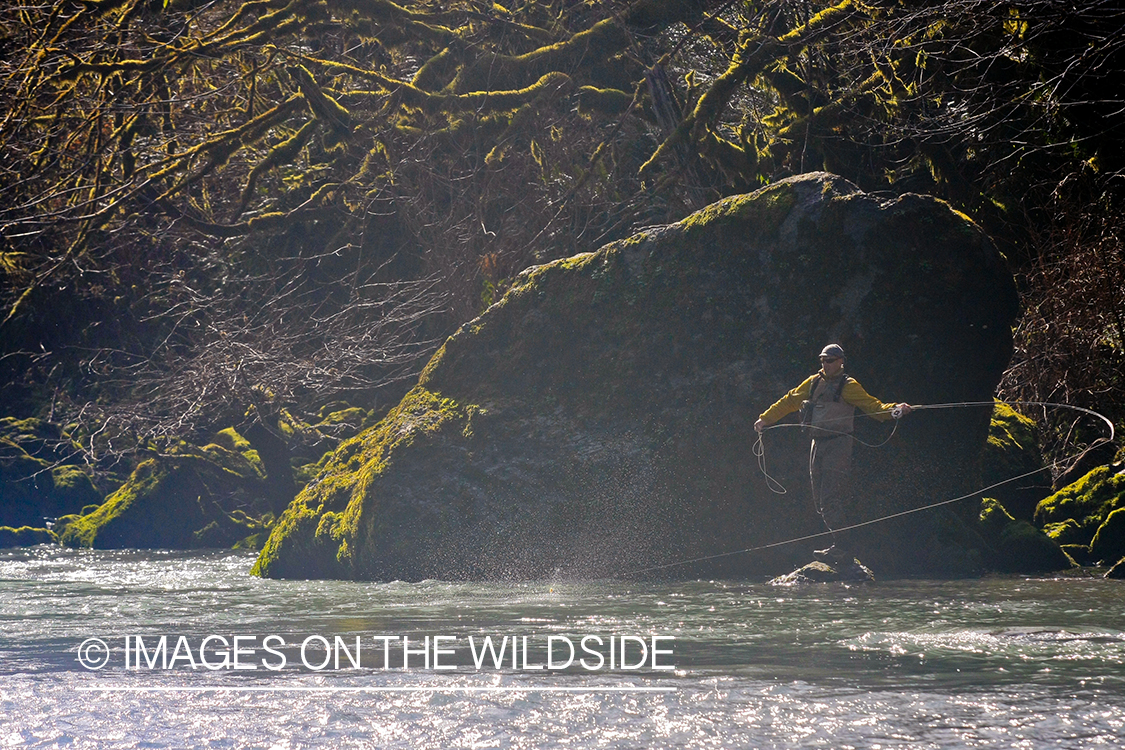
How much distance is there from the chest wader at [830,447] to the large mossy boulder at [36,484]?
12.9 metres

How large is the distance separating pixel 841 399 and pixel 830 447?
506 mm

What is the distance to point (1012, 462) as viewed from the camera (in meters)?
13.1

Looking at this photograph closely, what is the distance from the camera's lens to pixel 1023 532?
11.7 m

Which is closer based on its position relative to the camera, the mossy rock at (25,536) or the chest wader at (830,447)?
the chest wader at (830,447)

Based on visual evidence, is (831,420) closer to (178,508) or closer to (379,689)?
(379,689)

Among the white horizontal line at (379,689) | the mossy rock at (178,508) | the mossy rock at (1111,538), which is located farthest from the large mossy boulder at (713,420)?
the mossy rock at (178,508)

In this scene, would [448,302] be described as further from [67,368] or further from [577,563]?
[577,563]

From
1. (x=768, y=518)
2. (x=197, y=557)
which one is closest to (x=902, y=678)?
(x=768, y=518)

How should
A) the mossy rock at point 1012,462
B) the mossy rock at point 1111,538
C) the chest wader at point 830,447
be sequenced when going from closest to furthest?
the chest wader at point 830,447 → the mossy rock at point 1111,538 → the mossy rock at point 1012,462

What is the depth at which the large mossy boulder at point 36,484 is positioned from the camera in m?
19.7

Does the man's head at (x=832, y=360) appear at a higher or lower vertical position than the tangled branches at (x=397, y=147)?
lower

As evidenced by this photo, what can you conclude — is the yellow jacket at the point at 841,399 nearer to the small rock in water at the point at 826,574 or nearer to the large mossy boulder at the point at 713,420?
the large mossy boulder at the point at 713,420

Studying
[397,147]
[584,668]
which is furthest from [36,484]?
[584,668]

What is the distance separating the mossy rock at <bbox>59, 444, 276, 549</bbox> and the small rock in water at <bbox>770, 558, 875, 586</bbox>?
9.22 m
